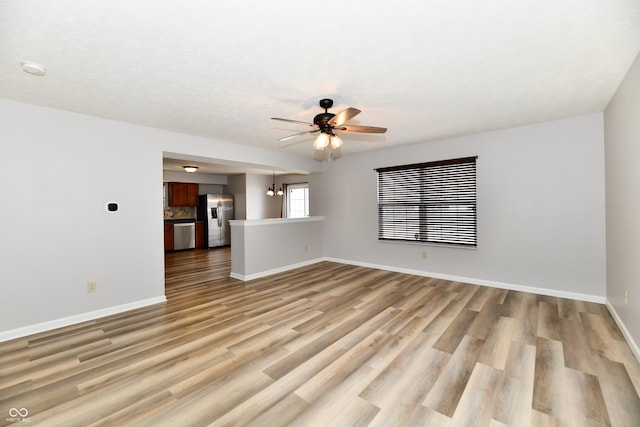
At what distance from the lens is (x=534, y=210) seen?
3.87 meters

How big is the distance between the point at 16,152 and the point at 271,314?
3158mm

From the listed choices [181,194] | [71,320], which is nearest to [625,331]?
[71,320]

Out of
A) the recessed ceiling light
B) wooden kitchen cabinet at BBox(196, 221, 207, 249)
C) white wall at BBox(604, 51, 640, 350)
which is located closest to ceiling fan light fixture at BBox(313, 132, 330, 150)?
the recessed ceiling light

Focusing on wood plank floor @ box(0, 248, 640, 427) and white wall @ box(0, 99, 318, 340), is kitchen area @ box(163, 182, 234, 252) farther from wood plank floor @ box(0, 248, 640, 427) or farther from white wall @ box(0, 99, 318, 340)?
wood plank floor @ box(0, 248, 640, 427)

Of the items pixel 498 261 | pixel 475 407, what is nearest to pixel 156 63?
pixel 475 407

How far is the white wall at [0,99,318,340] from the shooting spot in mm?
2812

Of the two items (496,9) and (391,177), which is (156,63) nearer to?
(496,9)

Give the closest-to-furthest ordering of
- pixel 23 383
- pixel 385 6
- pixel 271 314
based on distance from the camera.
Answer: pixel 385 6, pixel 23 383, pixel 271 314

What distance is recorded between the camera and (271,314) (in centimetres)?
327

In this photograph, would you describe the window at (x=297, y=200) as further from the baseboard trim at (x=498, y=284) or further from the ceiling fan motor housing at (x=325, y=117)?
the ceiling fan motor housing at (x=325, y=117)

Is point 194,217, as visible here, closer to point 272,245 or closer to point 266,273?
point 272,245

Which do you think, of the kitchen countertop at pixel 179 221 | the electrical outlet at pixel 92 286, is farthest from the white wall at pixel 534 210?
the kitchen countertop at pixel 179 221

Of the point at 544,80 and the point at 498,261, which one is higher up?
the point at 544,80

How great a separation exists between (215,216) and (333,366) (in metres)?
7.74
